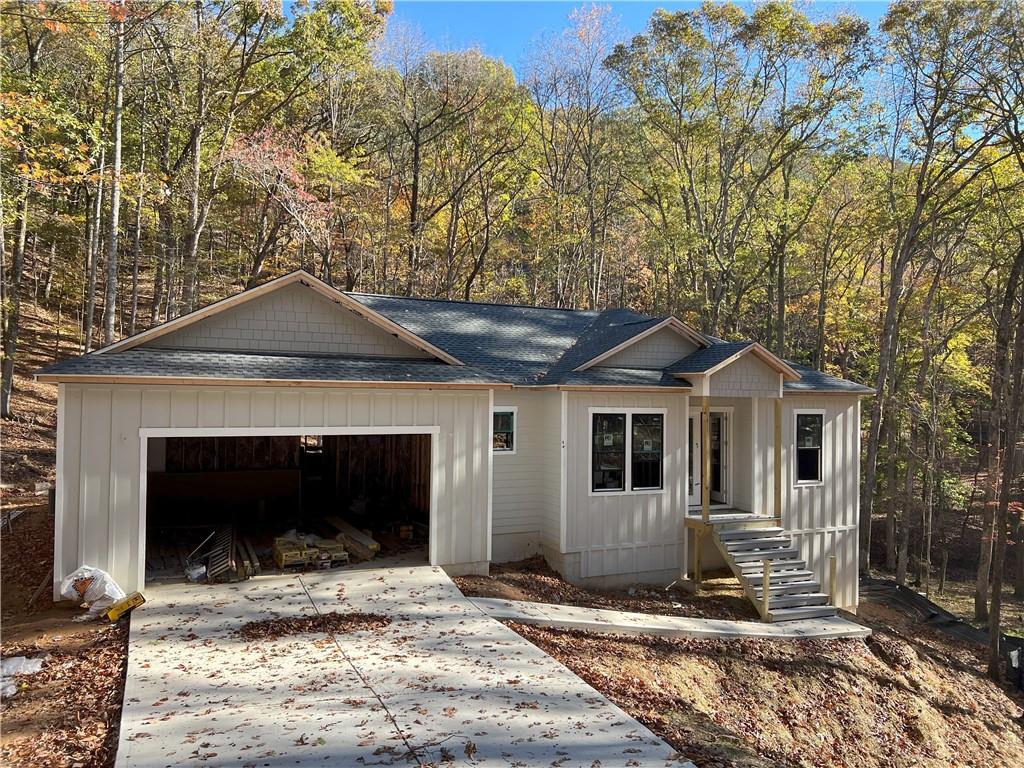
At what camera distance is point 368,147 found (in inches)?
1056

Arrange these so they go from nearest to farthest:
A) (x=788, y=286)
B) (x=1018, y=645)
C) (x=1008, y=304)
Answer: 1. (x=1018, y=645)
2. (x=1008, y=304)
3. (x=788, y=286)

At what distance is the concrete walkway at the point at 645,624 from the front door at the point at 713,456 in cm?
342

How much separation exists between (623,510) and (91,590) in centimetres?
836

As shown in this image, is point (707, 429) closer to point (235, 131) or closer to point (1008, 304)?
point (1008, 304)

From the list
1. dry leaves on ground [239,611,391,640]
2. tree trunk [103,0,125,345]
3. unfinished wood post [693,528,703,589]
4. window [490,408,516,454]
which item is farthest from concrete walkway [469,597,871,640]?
tree trunk [103,0,125,345]

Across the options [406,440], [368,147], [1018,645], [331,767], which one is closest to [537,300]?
[368,147]

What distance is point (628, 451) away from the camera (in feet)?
39.6

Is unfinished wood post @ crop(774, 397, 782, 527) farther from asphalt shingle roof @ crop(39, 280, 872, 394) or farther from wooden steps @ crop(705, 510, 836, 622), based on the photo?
asphalt shingle roof @ crop(39, 280, 872, 394)

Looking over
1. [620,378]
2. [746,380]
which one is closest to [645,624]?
[620,378]

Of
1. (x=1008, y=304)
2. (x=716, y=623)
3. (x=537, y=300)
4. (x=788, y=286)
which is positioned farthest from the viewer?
(x=537, y=300)

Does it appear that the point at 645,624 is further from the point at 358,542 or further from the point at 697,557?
A: the point at 358,542

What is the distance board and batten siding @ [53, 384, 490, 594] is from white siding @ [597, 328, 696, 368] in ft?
11.2

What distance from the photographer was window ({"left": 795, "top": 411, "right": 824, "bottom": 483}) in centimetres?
1372

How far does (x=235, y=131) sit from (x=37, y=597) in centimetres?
1873
